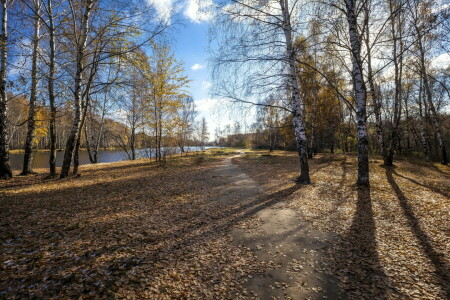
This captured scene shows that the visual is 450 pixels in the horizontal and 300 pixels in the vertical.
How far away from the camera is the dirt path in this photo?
9.39ft

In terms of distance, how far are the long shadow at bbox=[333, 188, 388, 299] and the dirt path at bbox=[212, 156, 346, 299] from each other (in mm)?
336

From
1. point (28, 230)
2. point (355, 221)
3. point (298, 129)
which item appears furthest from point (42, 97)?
Answer: point (355, 221)

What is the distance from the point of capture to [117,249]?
145 inches

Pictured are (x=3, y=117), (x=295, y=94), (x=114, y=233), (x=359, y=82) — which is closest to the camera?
(x=114, y=233)

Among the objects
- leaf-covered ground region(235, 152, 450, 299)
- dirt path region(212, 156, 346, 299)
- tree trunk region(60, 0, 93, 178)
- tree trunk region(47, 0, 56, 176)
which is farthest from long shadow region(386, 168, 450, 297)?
tree trunk region(47, 0, 56, 176)

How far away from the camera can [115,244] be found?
3859 mm

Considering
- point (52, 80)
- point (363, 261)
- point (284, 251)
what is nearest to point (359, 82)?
point (363, 261)

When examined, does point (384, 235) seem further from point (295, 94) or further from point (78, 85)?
point (78, 85)

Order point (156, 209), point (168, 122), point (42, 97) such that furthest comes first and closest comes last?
point (168, 122) → point (42, 97) → point (156, 209)

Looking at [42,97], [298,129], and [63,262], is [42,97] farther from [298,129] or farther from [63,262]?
[298,129]

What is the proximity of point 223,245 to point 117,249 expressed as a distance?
208 centimetres

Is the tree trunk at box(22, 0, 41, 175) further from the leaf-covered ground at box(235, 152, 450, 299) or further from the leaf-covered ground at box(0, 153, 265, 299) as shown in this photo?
the leaf-covered ground at box(235, 152, 450, 299)

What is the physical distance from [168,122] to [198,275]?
1715 cm

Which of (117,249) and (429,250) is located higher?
(117,249)
